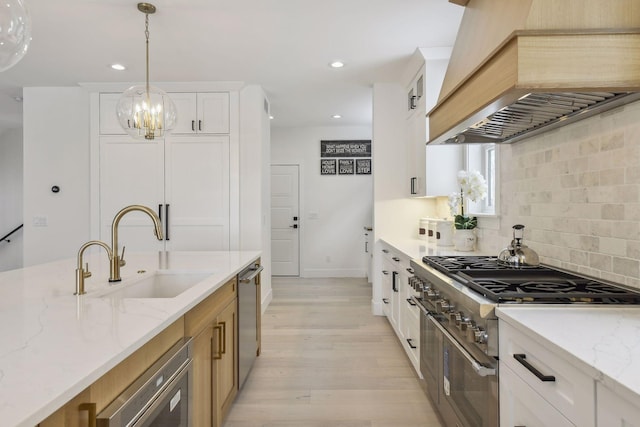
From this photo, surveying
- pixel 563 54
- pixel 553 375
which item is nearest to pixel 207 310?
pixel 553 375

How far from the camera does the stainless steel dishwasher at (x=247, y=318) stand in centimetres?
235

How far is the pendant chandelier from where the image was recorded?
8.36ft

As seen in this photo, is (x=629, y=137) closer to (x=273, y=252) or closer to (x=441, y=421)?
(x=441, y=421)

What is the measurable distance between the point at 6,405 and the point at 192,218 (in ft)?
11.9

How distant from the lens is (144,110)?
8.47 feet

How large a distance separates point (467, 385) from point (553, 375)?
0.61 meters

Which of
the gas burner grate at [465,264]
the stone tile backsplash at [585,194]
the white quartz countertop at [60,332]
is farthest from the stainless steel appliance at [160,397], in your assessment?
the stone tile backsplash at [585,194]

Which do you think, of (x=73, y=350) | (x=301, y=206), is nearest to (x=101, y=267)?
(x=73, y=350)

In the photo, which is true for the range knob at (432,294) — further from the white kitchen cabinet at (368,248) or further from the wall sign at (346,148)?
the wall sign at (346,148)

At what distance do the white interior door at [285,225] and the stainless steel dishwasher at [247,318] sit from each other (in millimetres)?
3709

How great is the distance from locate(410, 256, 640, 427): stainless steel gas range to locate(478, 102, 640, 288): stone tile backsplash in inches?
4.6

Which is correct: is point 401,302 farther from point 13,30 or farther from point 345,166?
point 345,166

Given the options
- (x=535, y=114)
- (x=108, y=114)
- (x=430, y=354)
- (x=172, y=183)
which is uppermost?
(x=108, y=114)

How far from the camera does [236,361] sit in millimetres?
2258
